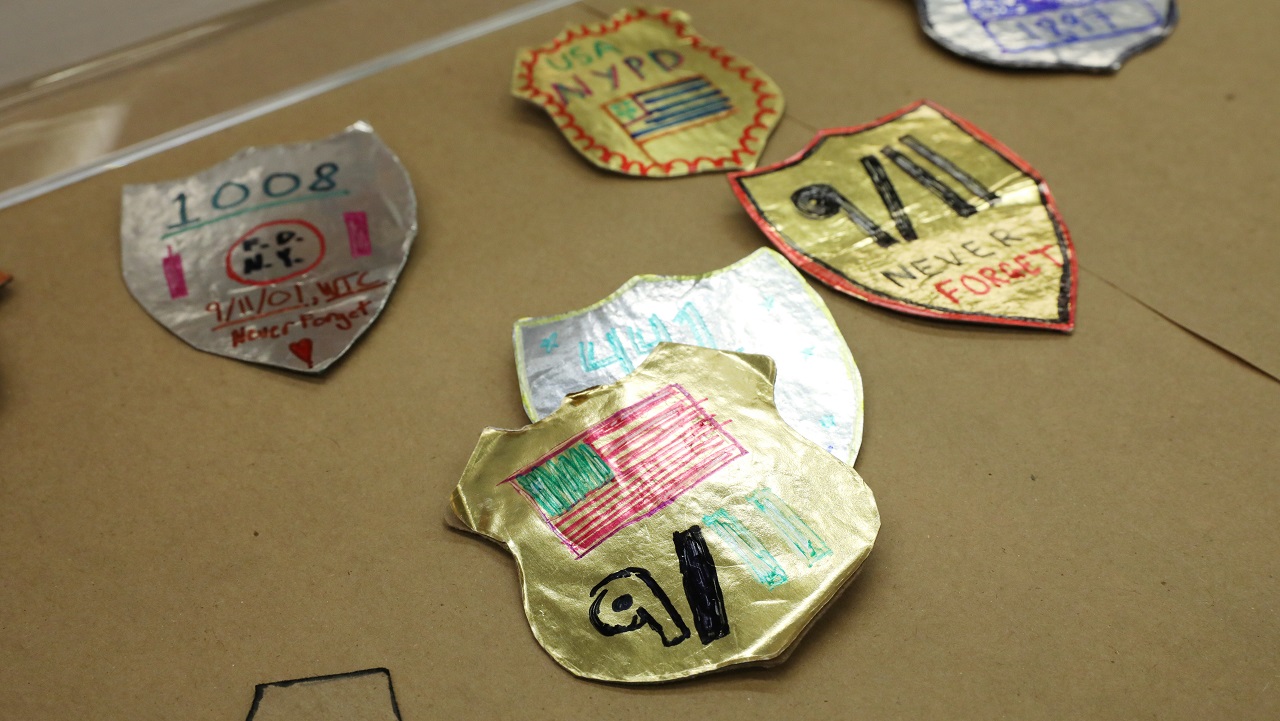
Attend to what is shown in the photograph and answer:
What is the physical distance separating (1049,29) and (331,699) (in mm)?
1386

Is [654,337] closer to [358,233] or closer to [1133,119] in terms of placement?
[358,233]

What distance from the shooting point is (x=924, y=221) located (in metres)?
1.19

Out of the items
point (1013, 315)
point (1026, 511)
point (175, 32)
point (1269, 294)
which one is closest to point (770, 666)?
point (1026, 511)

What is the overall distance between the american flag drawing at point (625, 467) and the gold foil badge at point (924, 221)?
0.96ft

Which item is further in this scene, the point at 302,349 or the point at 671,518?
the point at 302,349

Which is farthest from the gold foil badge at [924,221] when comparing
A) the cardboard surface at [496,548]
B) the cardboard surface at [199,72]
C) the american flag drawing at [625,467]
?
the cardboard surface at [199,72]

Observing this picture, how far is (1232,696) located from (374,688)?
749 mm

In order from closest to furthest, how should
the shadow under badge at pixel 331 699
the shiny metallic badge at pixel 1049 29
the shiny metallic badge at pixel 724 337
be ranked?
the shadow under badge at pixel 331 699, the shiny metallic badge at pixel 724 337, the shiny metallic badge at pixel 1049 29

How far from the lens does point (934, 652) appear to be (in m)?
0.87

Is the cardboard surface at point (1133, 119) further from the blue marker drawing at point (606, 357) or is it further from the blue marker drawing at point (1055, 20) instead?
the blue marker drawing at point (606, 357)

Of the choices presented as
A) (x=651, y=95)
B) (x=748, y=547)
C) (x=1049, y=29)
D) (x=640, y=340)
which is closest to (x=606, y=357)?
(x=640, y=340)

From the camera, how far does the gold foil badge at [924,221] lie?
1.12 meters

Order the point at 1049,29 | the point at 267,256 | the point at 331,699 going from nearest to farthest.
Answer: the point at 331,699, the point at 267,256, the point at 1049,29

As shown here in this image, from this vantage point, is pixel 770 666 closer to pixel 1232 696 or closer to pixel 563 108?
pixel 1232 696
